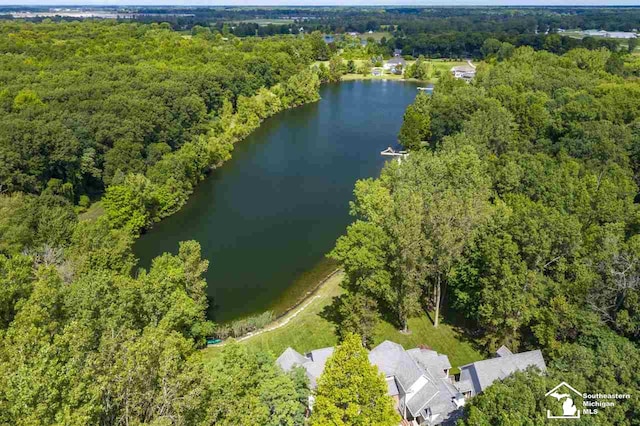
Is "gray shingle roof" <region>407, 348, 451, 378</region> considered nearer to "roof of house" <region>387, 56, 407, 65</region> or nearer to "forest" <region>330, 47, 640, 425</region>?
"forest" <region>330, 47, 640, 425</region>

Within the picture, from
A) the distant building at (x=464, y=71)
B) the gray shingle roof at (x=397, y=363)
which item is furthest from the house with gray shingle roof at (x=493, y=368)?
the distant building at (x=464, y=71)

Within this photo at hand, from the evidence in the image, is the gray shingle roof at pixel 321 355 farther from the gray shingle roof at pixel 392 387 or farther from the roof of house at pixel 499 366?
the roof of house at pixel 499 366

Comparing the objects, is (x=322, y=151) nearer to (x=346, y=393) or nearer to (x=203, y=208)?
(x=203, y=208)

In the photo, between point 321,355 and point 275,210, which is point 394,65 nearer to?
point 275,210

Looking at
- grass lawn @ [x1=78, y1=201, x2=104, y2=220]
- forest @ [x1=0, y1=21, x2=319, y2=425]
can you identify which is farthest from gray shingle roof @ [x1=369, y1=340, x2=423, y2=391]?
grass lawn @ [x1=78, y1=201, x2=104, y2=220]

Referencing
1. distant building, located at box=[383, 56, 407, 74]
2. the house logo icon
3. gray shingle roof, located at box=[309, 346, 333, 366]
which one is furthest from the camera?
distant building, located at box=[383, 56, 407, 74]

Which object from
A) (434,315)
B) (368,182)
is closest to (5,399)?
(434,315)
